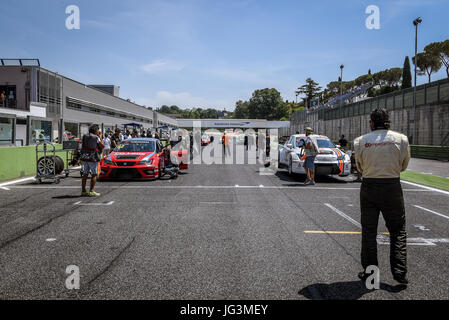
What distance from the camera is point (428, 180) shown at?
14141mm

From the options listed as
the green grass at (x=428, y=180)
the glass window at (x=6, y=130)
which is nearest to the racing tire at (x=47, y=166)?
the glass window at (x=6, y=130)

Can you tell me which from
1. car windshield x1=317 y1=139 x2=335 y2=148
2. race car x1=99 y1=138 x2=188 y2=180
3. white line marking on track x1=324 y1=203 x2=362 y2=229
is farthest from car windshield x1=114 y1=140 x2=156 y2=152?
white line marking on track x1=324 y1=203 x2=362 y2=229

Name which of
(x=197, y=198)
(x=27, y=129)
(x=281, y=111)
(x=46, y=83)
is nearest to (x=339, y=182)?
(x=197, y=198)

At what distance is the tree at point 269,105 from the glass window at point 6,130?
141452 mm

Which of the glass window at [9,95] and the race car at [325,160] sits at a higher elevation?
the glass window at [9,95]

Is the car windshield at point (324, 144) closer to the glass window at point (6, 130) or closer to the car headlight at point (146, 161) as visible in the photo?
the car headlight at point (146, 161)

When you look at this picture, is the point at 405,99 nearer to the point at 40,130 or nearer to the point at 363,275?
the point at 40,130

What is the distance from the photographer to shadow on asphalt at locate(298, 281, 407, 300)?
139 inches

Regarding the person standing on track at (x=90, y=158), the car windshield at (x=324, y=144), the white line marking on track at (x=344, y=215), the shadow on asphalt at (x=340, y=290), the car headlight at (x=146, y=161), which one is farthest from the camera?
the car windshield at (x=324, y=144)

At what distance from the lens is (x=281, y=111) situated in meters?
162

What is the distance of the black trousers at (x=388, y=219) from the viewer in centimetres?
393

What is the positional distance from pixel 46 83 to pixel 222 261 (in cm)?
3297

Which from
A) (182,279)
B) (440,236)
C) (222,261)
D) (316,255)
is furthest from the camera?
(440,236)
